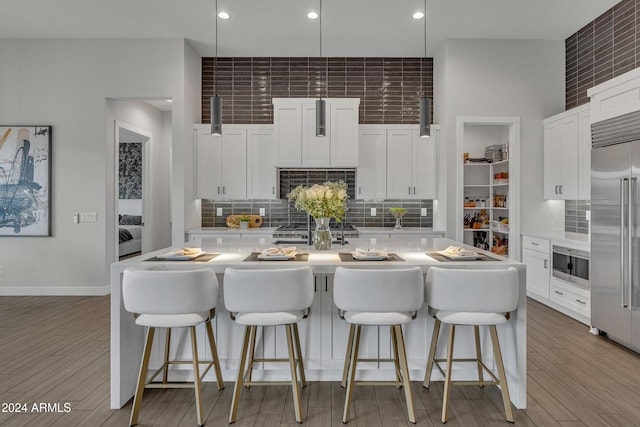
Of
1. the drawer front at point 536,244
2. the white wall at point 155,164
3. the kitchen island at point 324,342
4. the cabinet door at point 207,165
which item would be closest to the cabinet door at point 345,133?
Result: the cabinet door at point 207,165

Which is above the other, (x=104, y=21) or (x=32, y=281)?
(x=104, y=21)

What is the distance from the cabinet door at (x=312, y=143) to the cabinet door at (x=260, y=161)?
521 mm

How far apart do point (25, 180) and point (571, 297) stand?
672 cm

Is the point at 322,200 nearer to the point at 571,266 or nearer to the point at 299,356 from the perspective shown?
the point at 299,356

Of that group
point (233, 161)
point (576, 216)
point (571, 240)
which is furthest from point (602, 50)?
point (233, 161)

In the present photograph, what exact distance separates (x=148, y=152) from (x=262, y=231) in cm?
296

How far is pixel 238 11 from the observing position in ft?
15.0

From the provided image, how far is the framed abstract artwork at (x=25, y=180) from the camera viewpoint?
5.12 metres

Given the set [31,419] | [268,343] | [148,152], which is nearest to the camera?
[31,419]

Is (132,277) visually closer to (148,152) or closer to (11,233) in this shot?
(11,233)

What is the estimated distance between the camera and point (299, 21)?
4820 mm

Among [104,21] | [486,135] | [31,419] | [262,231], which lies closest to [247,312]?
[31,419]

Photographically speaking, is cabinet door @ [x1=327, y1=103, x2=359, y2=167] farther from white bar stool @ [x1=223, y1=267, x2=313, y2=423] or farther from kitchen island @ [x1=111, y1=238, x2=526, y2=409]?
white bar stool @ [x1=223, y1=267, x2=313, y2=423]

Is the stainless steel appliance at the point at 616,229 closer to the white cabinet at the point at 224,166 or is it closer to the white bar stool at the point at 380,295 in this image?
the white bar stool at the point at 380,295
